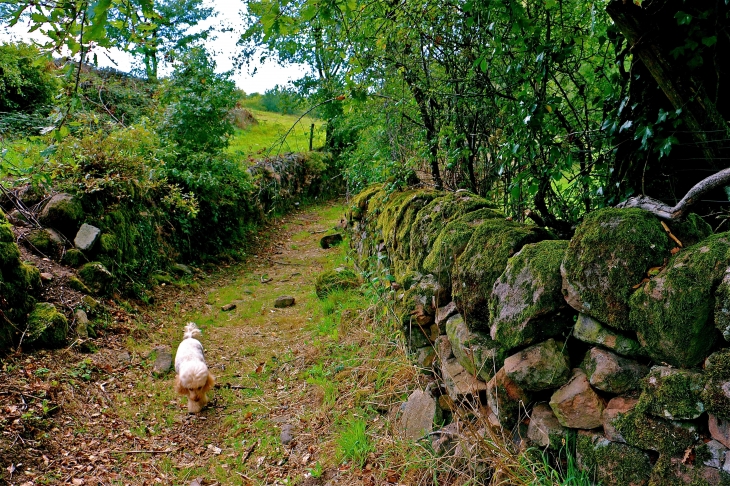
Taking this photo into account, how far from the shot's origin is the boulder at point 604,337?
79.4 inches

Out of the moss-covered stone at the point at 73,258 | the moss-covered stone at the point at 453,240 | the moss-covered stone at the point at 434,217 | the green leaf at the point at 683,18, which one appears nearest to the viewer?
the green leaf at the point at 683,18

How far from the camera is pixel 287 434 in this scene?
13.5ft

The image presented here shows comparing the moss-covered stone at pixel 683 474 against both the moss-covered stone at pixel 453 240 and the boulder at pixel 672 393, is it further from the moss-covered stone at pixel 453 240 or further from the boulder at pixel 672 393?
the moss-covered stone at pixel 453 240

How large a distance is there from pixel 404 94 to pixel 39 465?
5.24 metres

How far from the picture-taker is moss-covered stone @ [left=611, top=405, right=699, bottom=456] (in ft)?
5.73

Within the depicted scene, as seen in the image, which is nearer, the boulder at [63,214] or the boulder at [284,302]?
the boulder at [63,214]

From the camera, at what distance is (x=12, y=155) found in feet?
28.5

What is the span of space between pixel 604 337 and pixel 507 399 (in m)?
0.73

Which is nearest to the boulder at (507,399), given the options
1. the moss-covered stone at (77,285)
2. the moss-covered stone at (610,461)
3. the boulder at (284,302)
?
the moss-covered stone at (610,461)

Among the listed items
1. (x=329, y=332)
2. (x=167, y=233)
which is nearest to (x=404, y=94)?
(x=329, y=332)

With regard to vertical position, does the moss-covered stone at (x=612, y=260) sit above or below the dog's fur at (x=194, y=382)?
above

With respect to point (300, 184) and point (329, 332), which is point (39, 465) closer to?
point (329, 332)

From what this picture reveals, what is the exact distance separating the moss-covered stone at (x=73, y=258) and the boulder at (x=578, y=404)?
673 cm

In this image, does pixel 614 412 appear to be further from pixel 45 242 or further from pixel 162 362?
pixel 45 242
